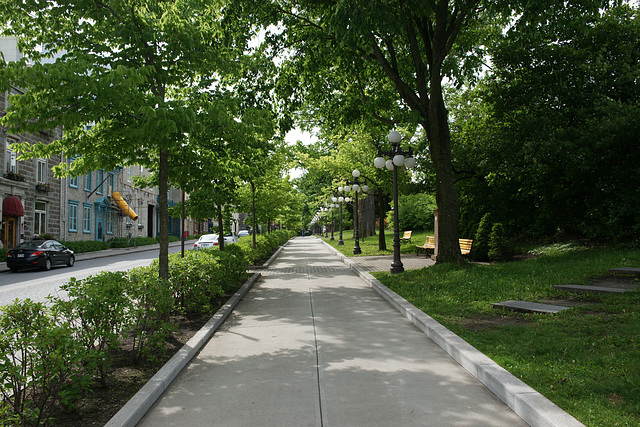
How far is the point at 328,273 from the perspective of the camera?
53.5ft

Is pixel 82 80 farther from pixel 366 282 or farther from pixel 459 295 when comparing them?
pixel 366 282

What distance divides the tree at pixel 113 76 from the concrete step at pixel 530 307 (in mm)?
5840

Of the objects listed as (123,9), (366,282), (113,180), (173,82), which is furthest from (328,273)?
(113,180)

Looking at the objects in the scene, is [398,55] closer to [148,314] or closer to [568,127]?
[568,127]

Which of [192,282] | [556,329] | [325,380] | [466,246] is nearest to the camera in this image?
[325,380]

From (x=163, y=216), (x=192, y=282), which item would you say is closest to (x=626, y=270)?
(x=192, y=282)

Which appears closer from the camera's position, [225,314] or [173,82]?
[173,82]

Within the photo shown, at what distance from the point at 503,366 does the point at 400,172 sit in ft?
58.3

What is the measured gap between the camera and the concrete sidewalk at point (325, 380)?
3.95 metres

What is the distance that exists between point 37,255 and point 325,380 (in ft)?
62.1

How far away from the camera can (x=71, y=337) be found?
3.76 m

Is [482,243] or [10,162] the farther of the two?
[10,162]

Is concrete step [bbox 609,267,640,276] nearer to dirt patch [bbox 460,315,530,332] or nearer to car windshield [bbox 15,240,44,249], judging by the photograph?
dirt patch [bbox 460,315,530,332]

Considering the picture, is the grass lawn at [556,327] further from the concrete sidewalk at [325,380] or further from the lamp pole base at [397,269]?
the lamp pole base at [397,269]
